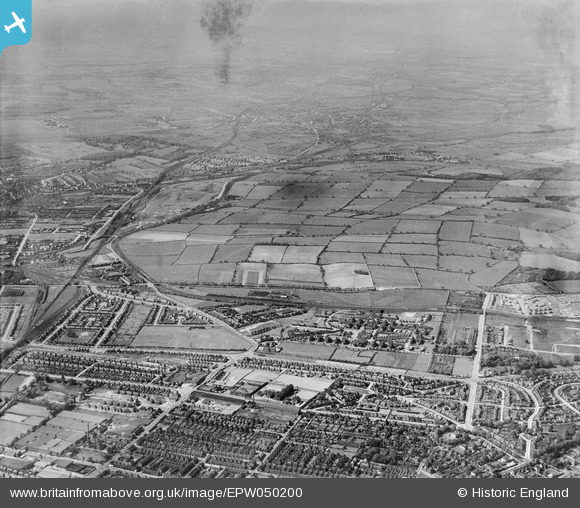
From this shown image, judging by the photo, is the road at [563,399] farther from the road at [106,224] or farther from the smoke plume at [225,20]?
the smoke plume at [225,20]

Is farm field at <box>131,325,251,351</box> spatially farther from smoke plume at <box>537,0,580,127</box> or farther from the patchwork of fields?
smoke plume at <box>537,0,580,127</box>

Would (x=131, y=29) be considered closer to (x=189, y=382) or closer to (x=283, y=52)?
(x=283, y=52)

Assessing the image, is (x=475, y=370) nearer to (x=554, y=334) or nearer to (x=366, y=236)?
(x=554, y=334)

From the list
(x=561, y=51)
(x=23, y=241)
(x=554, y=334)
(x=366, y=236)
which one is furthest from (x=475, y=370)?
(x=561, y=51)

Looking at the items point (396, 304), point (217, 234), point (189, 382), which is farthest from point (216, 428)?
point (217, 234)

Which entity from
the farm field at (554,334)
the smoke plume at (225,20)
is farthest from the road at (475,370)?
the smoke plume at (225,20)
